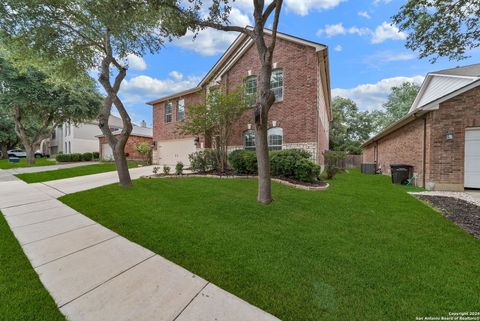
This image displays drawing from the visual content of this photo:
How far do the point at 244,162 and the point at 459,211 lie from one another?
7057mm

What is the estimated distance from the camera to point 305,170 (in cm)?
804

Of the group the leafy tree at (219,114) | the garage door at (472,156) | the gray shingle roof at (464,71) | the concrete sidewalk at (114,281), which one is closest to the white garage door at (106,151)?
the leafy tree at (219,114)

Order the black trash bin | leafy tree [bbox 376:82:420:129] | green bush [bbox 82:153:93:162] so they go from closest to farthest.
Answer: the black trash bin
green bush [bbox 82:153:93:162]
leafy tree [bbox 376:82:420:129]

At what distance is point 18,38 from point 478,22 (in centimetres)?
1321

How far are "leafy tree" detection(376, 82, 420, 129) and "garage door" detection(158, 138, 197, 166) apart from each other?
33.0 m

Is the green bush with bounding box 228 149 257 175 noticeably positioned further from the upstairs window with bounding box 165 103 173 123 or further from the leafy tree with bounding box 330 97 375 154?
the leafy tree with bounding box 330 97 375 154

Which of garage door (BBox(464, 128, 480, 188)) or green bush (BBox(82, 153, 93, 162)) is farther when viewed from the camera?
green bush (BBox(82, 153, 93, 162))

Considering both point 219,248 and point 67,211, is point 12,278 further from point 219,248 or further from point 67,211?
point 67,211

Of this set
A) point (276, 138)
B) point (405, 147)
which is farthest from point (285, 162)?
point (405, 147)

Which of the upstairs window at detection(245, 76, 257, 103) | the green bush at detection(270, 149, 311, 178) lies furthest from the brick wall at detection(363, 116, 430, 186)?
the upstairs window at detection(245, 76, 257, 103)

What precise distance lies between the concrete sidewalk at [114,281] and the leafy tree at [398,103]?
3987 centimetres

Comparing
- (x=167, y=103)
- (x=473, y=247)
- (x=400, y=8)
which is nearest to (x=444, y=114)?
(x=400, y=8)

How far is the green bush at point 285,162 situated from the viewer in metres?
8.38

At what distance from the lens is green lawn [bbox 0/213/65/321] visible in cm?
197
